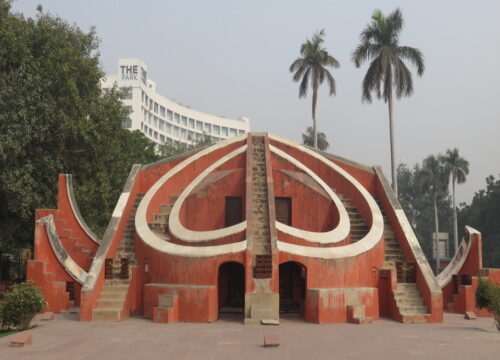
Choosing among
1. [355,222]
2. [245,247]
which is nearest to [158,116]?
[355,222]

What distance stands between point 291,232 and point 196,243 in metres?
2.10

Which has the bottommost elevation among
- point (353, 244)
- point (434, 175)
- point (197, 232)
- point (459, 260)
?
point (459, 260)

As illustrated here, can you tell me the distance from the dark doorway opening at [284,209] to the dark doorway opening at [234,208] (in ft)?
3.47

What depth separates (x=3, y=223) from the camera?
1672cm

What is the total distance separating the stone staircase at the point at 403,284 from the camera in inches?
459

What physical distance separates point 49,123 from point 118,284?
21.4 ft

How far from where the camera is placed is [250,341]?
29.0 feet

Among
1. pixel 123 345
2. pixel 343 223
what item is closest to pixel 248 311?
pixel 123 345

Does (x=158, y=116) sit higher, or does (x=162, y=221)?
(x=158, y=116)

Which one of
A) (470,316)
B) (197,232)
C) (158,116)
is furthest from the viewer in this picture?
(158,116)

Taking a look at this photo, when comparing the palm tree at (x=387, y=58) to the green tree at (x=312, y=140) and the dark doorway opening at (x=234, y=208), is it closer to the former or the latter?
the dark doorway opening at (x=234, y=208)

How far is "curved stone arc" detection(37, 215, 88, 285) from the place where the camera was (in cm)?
1387

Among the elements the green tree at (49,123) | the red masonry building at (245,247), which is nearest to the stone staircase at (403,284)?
the red masonry building at (245,247)

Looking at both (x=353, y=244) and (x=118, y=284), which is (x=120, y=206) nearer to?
(x=118, y=284)
